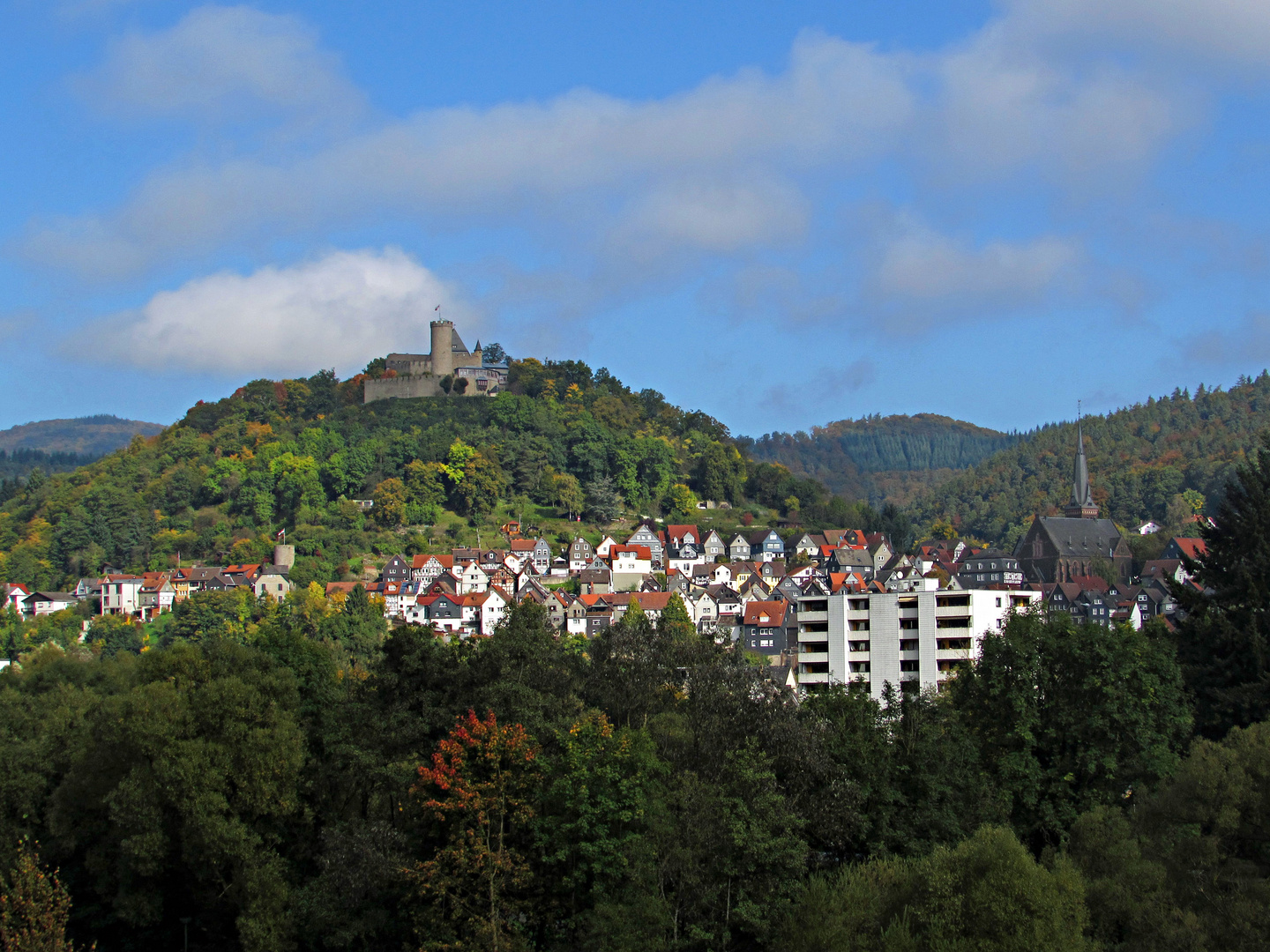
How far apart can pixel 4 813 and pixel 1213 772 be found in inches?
1376

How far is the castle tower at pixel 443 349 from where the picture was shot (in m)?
164

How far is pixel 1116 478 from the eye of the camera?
541 feet

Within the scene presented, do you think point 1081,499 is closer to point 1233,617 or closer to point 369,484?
point 369,484

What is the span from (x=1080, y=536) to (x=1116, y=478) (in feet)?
174

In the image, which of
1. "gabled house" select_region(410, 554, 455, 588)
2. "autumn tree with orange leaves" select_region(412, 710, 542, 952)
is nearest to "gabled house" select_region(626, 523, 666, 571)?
"gabled house" select_region(410, 554, 455, 588)

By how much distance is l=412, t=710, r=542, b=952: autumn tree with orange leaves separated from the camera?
3023cm

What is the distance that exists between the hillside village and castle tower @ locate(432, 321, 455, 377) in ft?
142

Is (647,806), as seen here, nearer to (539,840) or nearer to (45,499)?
(539,840)

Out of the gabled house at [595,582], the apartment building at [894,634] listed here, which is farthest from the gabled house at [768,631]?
the apartment building at [894,634]

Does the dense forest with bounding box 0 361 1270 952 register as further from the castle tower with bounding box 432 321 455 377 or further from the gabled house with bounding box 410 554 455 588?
the castle tower with bounding box 432 321 455 377

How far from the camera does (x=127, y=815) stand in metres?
35.5

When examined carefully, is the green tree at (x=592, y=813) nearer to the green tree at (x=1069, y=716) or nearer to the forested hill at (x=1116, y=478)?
the green tree at (x=1069, y=716)

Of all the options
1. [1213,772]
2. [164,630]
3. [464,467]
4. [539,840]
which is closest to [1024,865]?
[1213,772]

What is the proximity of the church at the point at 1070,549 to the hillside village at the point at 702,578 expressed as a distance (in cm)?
11
